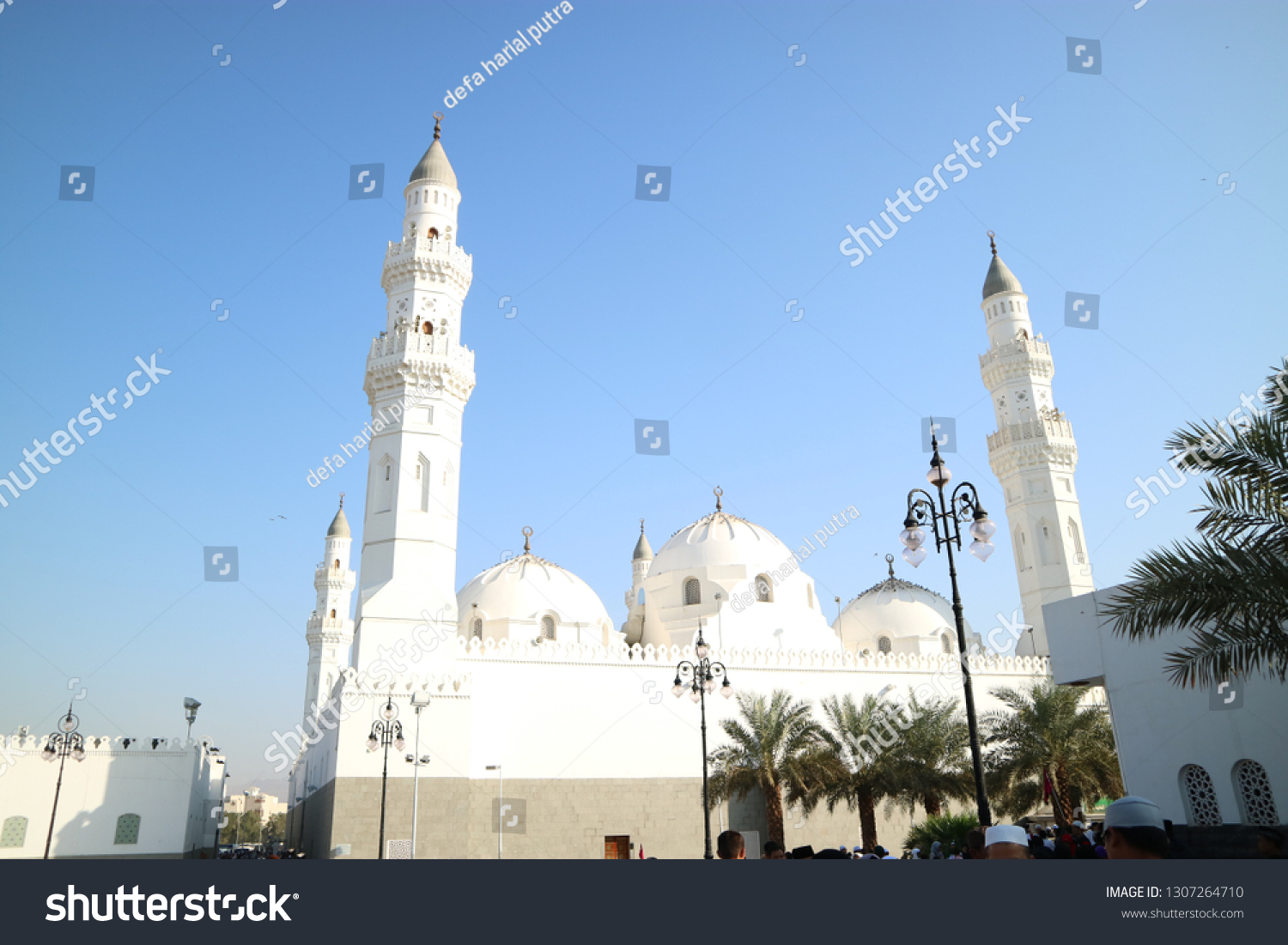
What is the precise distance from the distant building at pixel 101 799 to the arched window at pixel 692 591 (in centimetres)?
1717

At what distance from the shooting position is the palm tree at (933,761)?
21.7 m

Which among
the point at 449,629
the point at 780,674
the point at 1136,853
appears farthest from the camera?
the point at 780,674

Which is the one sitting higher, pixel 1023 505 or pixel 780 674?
pixel 1023 505

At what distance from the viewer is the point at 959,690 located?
91.9 ft

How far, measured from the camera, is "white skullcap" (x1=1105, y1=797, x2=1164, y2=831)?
141 inches

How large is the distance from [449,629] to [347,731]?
11.2ft

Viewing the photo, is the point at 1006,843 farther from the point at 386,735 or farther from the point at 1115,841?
the point at 386,735

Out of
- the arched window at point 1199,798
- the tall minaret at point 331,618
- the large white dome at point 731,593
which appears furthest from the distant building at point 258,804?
the arched window at point 1199,798

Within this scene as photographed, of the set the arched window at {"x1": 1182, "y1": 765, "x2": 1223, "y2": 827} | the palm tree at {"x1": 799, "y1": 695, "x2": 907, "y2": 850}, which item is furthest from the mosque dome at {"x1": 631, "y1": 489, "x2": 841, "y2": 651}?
the arched window at {"x1": 1182, "y1": 765, "x2": 1223, "y2": 827}

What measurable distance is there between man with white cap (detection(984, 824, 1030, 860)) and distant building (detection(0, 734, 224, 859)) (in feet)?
93.3

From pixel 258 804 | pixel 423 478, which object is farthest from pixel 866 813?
pixel 258 804

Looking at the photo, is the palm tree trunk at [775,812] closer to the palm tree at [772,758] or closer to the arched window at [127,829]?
the palm tree at [772,758]
